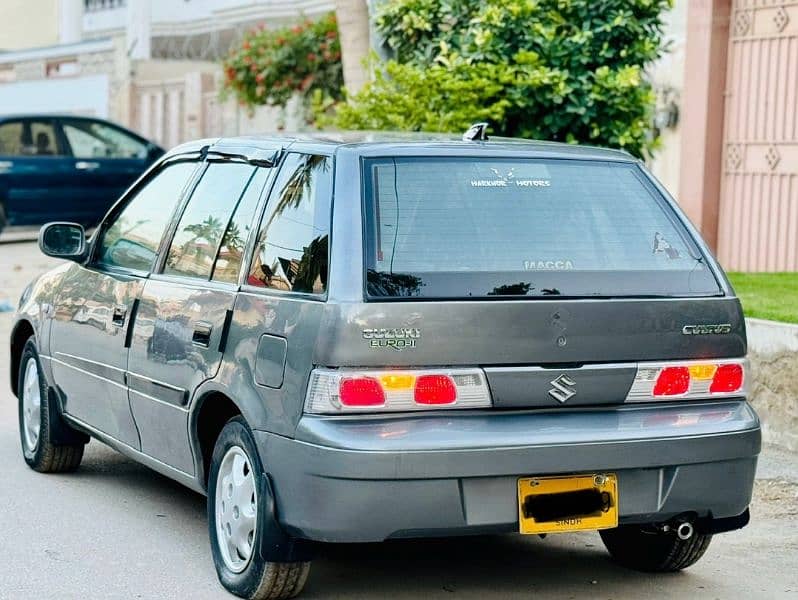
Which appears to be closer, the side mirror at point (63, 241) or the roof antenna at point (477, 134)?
the roof antenna at point (477, 134)

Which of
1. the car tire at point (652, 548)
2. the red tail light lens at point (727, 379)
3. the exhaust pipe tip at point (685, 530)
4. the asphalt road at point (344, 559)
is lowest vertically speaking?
the asphalt road at point (344, 559)

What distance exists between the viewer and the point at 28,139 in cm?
1917

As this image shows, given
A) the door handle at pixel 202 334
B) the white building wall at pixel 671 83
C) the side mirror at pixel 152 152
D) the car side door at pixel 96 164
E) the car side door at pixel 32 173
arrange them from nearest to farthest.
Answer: the door handle at pixel 202 334 < the white building wall at pixel 671 83 < the car side door at pixel 32 173 < the car side door at pixel 96 164 < the side mirror at pixel 152 152

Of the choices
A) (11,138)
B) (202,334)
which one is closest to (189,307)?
(202,334)

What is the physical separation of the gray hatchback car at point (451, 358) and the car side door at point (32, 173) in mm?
13426

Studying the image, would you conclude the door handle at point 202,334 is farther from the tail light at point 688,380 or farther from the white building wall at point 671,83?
the white building wall at point 671,83

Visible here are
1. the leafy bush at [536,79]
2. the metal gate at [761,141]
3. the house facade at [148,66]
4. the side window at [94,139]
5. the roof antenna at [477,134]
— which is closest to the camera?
the roof antenna at [477,134]

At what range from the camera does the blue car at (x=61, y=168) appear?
1891 cm

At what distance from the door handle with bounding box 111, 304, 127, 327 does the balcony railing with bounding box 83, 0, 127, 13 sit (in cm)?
2412

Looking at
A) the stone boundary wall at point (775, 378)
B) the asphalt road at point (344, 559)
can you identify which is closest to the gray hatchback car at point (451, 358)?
the asphalt road at point (344, 559)

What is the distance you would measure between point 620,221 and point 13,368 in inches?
160

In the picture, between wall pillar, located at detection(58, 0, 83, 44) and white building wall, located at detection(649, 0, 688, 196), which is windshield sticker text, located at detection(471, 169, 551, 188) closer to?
white building wall, located at detection(649, 0, 688, 196)

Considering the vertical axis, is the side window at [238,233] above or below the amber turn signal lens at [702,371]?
above

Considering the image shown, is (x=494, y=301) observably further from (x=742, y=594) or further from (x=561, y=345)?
(x=742, y=594)
